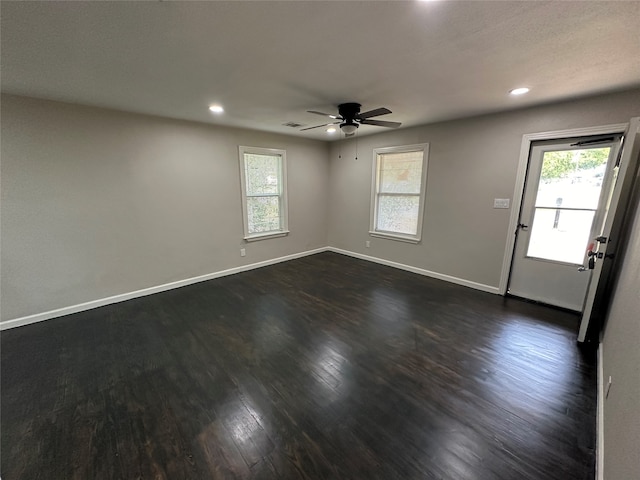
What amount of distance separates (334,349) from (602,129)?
11.9 ft

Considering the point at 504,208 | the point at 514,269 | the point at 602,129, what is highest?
the point at 602,129

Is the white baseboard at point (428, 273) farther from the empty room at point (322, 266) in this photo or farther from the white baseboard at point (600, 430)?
the white baseboard at point (600, 430)

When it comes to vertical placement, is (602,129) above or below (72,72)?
below

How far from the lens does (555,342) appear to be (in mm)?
2535

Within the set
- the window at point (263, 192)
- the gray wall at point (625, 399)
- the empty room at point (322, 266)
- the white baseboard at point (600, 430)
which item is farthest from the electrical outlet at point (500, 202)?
the window at point (263, 192)

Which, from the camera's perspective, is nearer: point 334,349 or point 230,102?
point 334,349

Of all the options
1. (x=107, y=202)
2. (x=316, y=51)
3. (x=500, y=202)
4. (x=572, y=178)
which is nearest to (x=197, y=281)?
(x=107, y=202)

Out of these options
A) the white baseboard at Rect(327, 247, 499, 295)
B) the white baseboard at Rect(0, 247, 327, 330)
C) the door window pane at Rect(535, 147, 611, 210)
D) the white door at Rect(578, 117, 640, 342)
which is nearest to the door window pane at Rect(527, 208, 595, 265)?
the door window pane at Rect(535, 147, 611, 210)

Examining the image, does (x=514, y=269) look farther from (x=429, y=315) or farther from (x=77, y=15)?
(x=77, y=15)

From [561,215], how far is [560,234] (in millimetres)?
233

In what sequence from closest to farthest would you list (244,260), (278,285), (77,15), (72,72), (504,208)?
(77,15)
(72,72)
(504,208)
(278,285)
(244,260)

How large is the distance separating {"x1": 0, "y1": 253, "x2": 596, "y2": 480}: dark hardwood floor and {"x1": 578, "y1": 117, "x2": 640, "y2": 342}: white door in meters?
0.40

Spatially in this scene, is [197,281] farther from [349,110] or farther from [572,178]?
[572,178]

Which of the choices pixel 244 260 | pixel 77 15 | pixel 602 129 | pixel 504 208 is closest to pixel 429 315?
pixel 504 208
